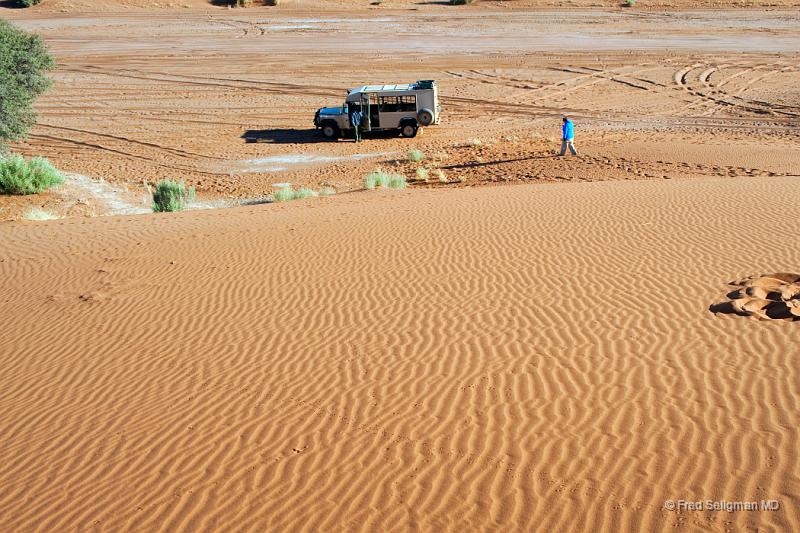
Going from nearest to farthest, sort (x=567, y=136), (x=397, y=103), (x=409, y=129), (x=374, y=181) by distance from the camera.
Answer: (x=374, y=181) < (x=567, y=136) < (x=397, y=103) < (x=409, y=129)

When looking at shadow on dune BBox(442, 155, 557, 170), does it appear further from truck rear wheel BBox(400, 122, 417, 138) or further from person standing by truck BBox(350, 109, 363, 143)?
person standing by truck BBox(350, 109, 363, 143)

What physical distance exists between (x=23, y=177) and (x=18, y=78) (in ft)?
16.4

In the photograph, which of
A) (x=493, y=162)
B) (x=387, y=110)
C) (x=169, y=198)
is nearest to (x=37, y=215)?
(x=169, y=198)

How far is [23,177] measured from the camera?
2083 cm

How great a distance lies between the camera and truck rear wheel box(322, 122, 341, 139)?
89.1 ft

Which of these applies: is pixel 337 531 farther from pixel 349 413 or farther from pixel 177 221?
pixel 177 221

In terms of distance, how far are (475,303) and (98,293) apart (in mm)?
5290

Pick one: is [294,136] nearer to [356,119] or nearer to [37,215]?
[356,119]

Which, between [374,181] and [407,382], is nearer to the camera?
[407,382]

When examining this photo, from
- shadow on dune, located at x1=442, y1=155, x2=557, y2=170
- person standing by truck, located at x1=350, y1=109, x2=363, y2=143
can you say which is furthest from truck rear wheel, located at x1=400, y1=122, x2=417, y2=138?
shadow on dune, located at x1=442, y1=155, x2=557, y2=170

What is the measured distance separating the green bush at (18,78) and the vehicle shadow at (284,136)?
22.9 feet

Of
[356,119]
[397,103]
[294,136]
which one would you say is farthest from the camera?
[294,136]

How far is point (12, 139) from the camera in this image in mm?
24156

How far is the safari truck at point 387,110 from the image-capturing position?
26656mm
